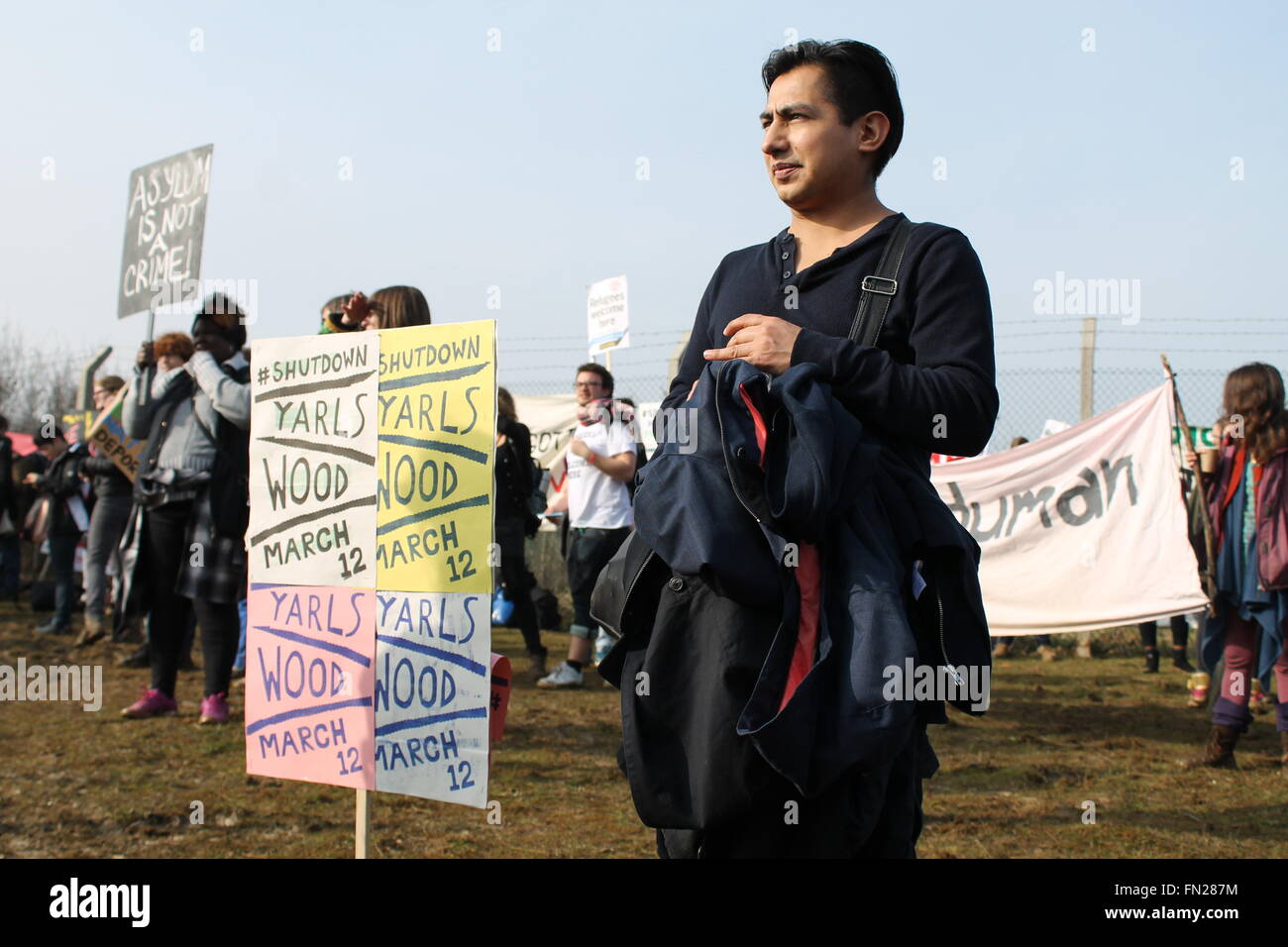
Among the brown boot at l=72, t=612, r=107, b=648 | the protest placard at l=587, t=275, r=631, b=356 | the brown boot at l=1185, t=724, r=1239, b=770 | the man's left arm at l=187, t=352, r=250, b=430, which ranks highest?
the protest placard at l=587, t=275, r=631, b=356

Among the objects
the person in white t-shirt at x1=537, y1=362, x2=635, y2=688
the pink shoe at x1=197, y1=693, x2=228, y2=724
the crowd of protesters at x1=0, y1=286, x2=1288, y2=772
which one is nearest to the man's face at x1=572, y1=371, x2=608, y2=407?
the person in white t-shirt at x1=537, y1=362, x2=635, y2=688

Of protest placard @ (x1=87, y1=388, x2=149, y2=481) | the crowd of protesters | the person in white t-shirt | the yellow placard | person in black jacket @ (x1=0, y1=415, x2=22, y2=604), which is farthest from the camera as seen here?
person in black jacket @ (x1=0, y1=415, x2=22, y2=604)

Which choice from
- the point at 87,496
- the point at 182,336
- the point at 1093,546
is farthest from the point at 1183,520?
the point at 87,496

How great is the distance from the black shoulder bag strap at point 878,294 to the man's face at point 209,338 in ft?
15.1

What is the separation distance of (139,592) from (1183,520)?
19.8 feet

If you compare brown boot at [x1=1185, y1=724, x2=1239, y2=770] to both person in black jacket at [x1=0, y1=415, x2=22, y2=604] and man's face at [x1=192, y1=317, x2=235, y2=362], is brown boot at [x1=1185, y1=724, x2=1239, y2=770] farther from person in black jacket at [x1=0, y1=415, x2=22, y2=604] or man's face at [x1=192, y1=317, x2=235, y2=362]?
person in black jacket at [x1=0, y1=415, x2=22, y2=604]

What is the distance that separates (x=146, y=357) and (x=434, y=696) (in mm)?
4177

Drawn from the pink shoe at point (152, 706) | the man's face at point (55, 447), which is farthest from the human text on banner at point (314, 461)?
the man's face at point (55, 447)

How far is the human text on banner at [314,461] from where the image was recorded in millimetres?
3672

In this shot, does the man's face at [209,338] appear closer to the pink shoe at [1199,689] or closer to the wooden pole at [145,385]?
the wooden pole at [145,385]

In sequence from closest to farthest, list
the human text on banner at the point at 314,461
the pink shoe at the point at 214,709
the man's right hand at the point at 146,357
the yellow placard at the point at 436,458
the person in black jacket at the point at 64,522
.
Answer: the yellow placard at the point at 436,458
the human text on banner at the point at 314,461
the pink shoe at the point at 214,709
the man's right hand at the point at 146,357
the person in black jacket at the point at 64,522

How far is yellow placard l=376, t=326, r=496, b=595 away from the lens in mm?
3391
